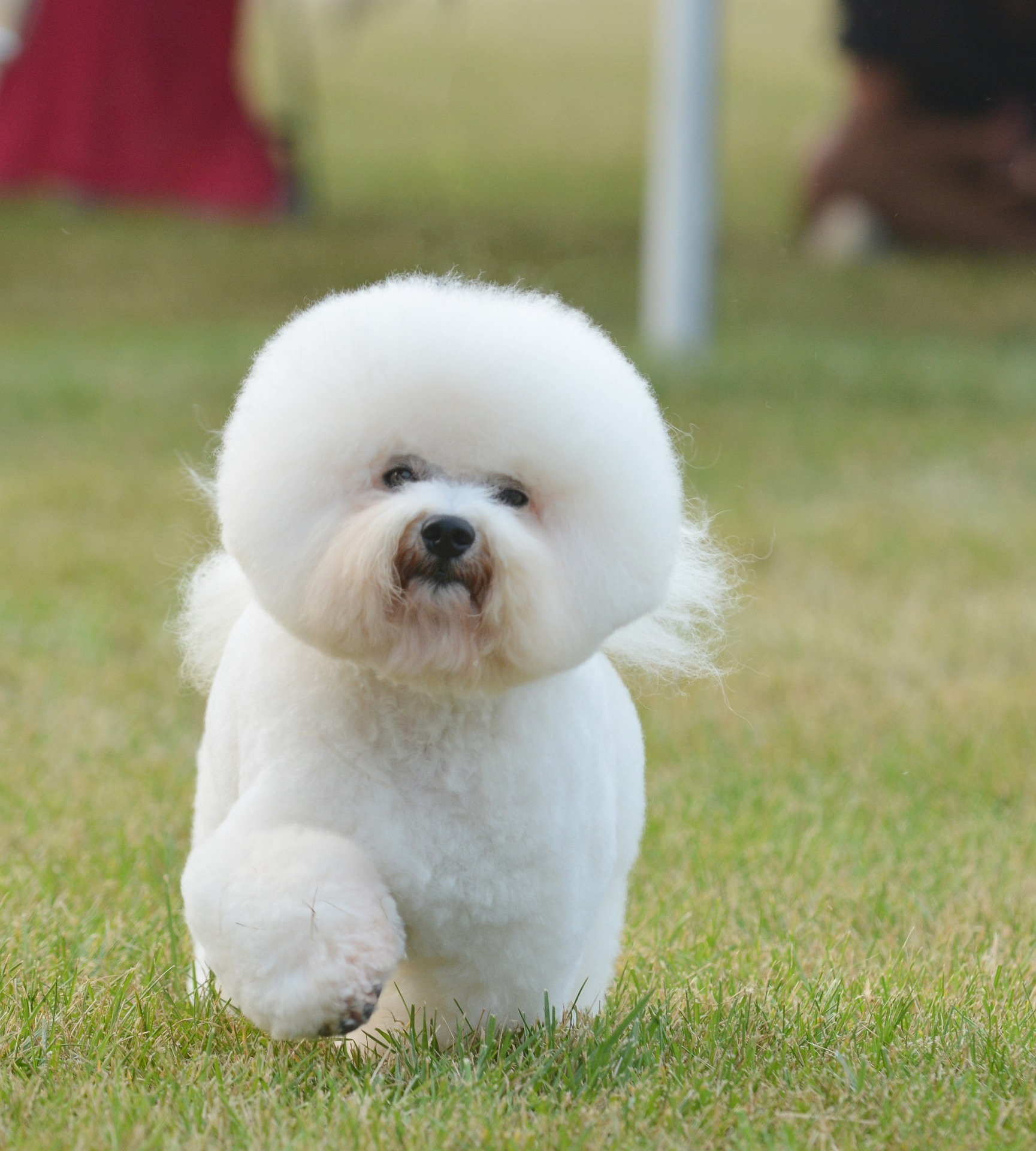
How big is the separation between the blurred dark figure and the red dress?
4481 millimetres

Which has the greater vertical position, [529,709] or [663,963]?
[529,709]

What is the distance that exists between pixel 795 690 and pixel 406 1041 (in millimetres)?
2551

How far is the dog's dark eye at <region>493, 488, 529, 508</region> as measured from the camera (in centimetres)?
190

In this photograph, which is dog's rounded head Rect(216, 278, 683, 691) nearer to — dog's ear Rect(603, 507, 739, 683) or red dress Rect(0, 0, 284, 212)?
dog's ear Rect(603, 507, 739, 683)

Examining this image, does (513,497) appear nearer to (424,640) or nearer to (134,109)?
(424,640)

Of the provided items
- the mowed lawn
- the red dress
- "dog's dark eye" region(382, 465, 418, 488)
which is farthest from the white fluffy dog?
the red dress

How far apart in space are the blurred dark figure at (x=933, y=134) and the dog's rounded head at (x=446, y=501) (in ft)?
36.6

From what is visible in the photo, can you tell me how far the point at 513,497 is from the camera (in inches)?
75.0

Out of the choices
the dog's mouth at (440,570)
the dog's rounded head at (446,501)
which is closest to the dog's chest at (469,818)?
the dog's rounded head at (446,501)

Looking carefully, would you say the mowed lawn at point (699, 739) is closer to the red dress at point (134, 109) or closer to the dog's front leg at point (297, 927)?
the dog's front leg at point (297, 927)

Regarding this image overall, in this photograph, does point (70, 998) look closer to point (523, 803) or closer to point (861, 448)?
point (523, 803)

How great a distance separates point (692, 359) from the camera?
9.25 meters

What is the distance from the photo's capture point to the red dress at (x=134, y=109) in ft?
39.0

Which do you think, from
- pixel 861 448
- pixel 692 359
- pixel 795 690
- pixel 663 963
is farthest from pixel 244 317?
pixel 663 963
